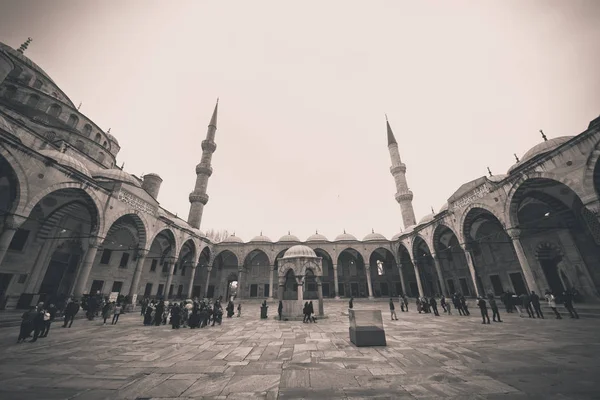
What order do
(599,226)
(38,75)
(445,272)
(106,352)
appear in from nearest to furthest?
(106,352) → (599,226) → (38,75) → (445,272)

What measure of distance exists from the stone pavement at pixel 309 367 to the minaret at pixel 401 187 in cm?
2326

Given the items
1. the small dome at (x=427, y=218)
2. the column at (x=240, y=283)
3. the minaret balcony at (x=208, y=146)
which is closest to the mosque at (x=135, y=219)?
the small dome at (x=427, y=218)

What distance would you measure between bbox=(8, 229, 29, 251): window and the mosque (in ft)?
0.16

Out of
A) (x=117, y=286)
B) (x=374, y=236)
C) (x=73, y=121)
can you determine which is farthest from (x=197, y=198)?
(x=374, y=236)

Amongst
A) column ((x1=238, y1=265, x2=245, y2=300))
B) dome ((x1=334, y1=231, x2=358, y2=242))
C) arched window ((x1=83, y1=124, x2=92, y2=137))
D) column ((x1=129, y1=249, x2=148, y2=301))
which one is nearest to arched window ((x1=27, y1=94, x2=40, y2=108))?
arched window ((x1=83, y1=124, x2=92, y2=137))

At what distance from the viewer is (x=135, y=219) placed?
1825cm

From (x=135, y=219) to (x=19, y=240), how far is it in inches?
241

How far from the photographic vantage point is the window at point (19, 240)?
14492 mm

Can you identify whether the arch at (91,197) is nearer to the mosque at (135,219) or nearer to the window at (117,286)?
the mosque at (135,219)

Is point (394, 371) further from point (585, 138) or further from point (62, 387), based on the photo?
point (585, 138)

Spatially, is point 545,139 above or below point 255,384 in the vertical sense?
above

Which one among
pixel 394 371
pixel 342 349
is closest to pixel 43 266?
pixel 342 349

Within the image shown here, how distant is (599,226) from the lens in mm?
14016

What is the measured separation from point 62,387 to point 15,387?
748 millimetres
